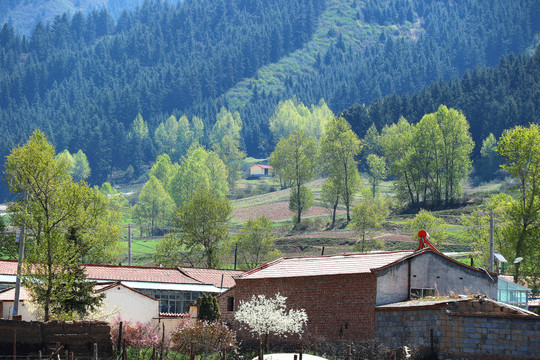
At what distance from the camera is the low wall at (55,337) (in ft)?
132

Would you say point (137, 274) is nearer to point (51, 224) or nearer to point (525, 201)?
point (51, 224)

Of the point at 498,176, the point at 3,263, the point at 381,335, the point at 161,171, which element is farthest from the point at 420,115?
the point at 381,335

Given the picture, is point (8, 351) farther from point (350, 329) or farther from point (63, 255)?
point (350, 329)

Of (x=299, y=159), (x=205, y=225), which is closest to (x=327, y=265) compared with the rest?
(x=205, y=225)

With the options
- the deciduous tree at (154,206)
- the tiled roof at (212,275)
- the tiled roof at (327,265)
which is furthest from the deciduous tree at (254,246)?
the deciduous tree at (154,206)

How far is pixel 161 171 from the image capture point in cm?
18862

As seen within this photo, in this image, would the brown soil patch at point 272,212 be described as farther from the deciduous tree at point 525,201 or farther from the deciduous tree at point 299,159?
the deciduous tree at point 525,201

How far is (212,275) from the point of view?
229 feet

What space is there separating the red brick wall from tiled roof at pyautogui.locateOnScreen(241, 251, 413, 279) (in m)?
0.44

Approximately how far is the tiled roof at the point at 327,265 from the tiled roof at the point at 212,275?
12345 millimetres

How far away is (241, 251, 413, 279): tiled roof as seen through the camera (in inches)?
1895

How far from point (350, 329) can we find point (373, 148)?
13423 centimetres

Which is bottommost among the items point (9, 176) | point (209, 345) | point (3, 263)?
point (209, 345)

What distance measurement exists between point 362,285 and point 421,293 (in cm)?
362
